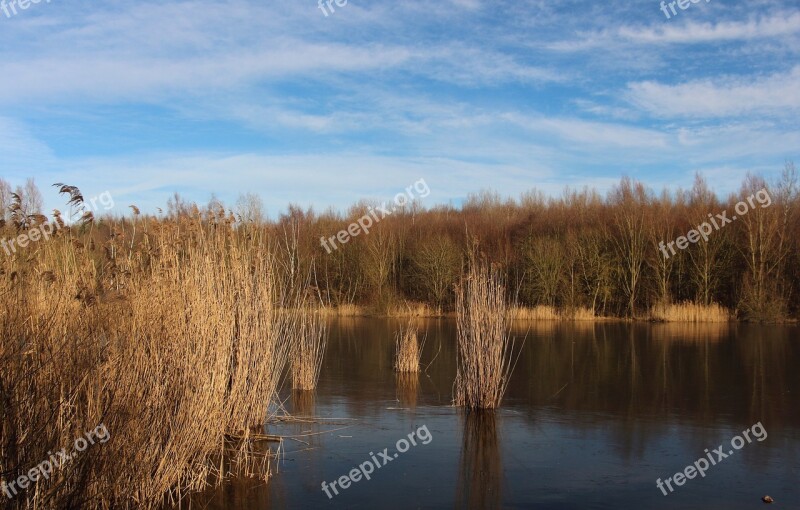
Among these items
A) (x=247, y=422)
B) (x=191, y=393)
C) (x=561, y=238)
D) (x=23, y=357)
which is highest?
(x=561, y=238)

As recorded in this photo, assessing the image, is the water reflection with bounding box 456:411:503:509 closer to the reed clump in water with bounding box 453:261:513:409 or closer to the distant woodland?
the reed clump in water with bounding box 453:261:513:409

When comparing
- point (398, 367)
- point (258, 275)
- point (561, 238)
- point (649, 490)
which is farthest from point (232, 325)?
point (561, 238)

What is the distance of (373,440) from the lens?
833 cm

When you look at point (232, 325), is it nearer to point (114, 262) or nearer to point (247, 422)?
point (247, 422)

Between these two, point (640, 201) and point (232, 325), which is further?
point (640, 201)

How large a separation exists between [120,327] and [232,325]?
2.10 meters

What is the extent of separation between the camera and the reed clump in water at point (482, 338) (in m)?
9.38

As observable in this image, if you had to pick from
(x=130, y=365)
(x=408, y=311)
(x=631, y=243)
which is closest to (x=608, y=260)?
(x=631, y=243)

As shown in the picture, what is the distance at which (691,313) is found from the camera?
28609 mm
